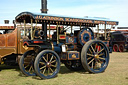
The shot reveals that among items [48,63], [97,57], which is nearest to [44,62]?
[48,63]

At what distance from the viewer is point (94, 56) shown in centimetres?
773

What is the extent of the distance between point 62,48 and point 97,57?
1.40m

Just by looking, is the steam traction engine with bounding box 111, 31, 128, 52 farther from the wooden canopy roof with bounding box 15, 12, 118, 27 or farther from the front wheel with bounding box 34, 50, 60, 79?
the front wheel with bounding box 34, 50, 60, 79

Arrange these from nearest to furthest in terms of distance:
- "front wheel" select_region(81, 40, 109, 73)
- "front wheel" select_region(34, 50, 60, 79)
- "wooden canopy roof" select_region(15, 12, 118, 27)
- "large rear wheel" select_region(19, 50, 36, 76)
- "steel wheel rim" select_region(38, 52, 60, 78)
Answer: "front wheel" select_region(34, 50, 60, 79), "steel wheel rim" select_region(38, 52, 60, 78), "wooden canopy roof" select_region(15, 12, 118, 27), "large rear wheel" select_region(19, 50, 36, 76), "front wheel" select_region(81, 40, 109, 73)

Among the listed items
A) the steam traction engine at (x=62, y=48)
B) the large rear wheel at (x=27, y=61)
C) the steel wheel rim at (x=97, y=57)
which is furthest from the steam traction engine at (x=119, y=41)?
the large rear wheel at (x=27, y=61)

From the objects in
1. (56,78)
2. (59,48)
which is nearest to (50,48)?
(59,48)

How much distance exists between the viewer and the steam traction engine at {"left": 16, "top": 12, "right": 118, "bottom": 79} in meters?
6.96

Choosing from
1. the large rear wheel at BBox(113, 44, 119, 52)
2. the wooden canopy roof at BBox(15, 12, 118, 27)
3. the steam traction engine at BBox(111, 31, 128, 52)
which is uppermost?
the wooden canopy roof at BBox(15, 12, 118, 27)

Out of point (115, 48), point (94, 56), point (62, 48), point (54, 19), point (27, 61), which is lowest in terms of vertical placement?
point (115, 48)

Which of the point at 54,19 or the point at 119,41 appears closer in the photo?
the point at 54,19

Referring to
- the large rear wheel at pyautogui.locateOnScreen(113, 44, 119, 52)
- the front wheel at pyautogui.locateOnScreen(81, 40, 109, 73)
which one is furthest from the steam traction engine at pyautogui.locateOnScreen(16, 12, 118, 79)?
the large rear wheel at pyautogui.locateOnScreen(113, 44, 119, 52)

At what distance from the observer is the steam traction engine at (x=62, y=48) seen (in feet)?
22.8

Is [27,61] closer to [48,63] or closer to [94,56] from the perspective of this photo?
[48,63]

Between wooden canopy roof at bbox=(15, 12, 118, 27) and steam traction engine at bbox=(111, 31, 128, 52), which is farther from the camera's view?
steam traction engine at bbox=(111, 31, 128, 52)
